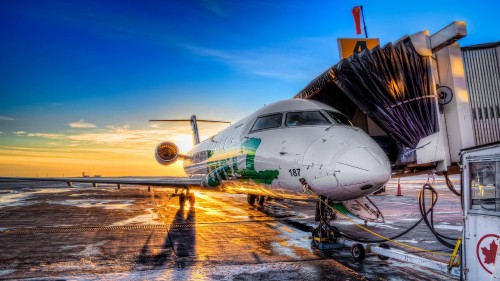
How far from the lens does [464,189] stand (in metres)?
4.31

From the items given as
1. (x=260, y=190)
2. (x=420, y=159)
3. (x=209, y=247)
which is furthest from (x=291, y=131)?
(x=209, y=247)

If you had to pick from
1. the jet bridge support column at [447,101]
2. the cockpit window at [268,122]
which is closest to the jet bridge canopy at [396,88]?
the jet bridge support column at [447,101]

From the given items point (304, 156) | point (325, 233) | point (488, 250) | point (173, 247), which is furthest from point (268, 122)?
point (488, 250)

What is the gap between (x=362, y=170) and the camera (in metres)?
5.13

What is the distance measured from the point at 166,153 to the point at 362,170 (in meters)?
14.6

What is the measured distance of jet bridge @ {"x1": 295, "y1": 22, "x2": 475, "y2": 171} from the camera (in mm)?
5836

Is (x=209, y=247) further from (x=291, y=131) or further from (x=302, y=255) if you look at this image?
(x=291, y=131)

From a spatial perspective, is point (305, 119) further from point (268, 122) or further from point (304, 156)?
point (304, 156)

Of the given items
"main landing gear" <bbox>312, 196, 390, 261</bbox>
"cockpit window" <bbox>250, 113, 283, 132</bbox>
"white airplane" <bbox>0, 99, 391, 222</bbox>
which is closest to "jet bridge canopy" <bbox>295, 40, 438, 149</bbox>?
"white airplane" <bbox>0, 99, 391, 222</bbox>

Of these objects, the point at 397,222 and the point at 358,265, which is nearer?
the point at 358,265

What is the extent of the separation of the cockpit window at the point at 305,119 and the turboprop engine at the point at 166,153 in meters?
12.0

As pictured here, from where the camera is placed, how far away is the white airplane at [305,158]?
5303 millimetres

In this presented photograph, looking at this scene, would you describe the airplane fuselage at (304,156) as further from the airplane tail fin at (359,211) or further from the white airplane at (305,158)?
the airplane tail fin at (359,211)

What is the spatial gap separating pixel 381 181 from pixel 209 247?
3.89 meters
